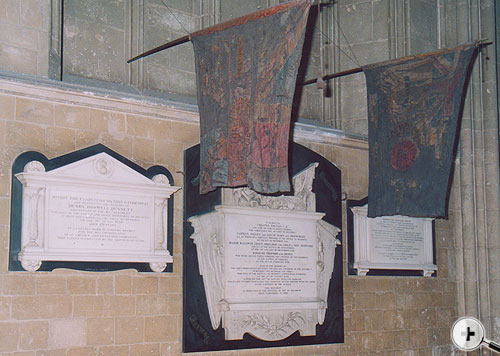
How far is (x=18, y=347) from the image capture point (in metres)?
7.04

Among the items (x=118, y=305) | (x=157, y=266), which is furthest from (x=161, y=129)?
(x=118, y=305)

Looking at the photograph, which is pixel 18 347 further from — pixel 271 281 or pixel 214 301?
pixel 271 281

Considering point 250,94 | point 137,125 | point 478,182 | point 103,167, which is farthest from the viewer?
point 478,182

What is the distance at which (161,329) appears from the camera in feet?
26.3

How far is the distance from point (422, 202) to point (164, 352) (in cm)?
307

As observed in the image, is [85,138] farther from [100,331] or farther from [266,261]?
[266,261]

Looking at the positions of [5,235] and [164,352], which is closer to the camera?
[5,235]

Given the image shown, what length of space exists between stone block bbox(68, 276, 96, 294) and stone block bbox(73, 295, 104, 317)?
5 centimetres

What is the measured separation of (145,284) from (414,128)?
10.5 feet

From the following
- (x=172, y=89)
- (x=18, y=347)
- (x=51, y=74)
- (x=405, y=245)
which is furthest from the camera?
(x=405, y=245)

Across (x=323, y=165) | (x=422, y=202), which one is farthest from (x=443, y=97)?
(x=323, y=165)

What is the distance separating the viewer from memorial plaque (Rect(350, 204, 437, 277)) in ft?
32.8

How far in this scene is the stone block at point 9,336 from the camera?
697 centimetres

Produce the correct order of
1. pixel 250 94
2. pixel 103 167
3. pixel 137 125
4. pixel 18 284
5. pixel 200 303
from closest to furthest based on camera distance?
pixel 250 94 < pixel 18 284 < pixel 103 167 < pixel 137 125 < pixel 200 303
